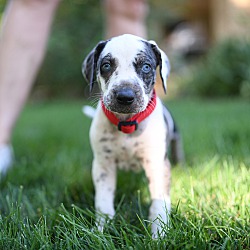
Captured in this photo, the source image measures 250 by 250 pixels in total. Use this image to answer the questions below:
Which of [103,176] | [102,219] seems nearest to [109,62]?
[103,176]

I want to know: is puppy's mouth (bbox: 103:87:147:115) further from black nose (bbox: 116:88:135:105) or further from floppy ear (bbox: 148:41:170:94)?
floppy ear (bbox: 148:41:170:94)

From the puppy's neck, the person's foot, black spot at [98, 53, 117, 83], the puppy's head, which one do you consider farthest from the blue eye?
the person's foot

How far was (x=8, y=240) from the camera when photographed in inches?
63.6

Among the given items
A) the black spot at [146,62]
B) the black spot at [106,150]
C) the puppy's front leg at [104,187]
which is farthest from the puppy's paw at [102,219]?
the black spot at [146,62]

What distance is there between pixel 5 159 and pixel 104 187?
1057 millimetres

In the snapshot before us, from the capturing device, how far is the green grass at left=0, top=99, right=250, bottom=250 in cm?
161

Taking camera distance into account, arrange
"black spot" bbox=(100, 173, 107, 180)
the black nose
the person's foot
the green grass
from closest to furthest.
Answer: the green grass < the black nose < "black spot" bbox=(100, 173, 107, 180) < the person's foot

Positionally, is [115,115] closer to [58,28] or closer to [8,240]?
[8,240]

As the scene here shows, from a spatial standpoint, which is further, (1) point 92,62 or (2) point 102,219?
(1) point 92,62

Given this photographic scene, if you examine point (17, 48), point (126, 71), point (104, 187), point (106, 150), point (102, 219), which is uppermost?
point (17, 48)

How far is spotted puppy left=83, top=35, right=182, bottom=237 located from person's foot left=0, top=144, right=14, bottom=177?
2.90 ft

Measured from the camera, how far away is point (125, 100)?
1.80 meters

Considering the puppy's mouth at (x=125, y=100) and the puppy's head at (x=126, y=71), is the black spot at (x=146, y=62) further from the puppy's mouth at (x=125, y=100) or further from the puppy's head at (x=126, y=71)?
the puppy's mouth at (x=125, y=100)

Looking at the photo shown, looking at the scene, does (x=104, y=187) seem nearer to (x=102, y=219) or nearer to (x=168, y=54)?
(x=102, y=219)
